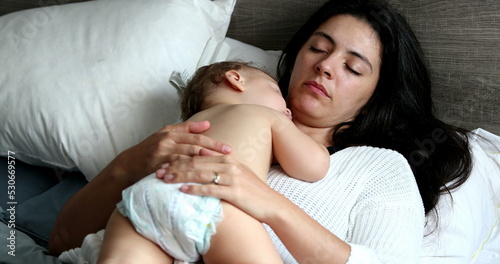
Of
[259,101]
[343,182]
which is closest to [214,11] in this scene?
[259,101]

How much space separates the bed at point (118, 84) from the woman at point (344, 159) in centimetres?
11

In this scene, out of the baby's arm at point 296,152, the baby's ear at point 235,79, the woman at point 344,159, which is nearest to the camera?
the woman at point 344,159

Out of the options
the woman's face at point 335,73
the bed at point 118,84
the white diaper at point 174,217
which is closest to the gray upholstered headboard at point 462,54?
the bed at point 118,84

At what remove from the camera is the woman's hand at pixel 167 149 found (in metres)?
1.14

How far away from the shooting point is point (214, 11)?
198 centimetres

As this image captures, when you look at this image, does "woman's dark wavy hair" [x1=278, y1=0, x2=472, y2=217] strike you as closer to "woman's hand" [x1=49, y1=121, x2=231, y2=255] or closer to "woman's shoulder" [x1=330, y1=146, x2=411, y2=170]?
"woman's shoulder" [x1=330, y1=146, x2=411, y2=170]

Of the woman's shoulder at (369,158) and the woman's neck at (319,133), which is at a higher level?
the woman's shoulder at (369,158)

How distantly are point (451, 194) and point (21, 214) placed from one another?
1.17 m

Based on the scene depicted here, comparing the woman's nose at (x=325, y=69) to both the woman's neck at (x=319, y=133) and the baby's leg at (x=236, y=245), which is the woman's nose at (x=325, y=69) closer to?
the woman's neck at (x=319, y=133)

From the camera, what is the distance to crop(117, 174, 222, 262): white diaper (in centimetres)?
101

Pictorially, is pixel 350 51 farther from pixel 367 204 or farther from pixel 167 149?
pixel 167 149

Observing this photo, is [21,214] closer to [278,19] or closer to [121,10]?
[121,10]

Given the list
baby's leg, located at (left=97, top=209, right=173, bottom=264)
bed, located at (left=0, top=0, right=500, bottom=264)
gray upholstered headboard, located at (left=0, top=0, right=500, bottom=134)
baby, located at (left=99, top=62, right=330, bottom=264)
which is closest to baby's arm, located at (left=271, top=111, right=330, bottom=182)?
baby, located at (left=99, top=62, right=330, bottom=264)

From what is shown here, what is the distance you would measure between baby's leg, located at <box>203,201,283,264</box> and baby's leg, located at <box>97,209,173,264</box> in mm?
93
